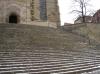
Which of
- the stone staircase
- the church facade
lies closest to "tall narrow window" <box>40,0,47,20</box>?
the church facade

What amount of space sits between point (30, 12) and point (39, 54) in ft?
73.9

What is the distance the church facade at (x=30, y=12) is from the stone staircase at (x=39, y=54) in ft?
34.9

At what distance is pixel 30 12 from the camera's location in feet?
134

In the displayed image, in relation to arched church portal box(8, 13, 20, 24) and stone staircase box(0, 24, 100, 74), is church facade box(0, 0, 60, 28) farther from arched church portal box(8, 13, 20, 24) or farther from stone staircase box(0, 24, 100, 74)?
stone staircase box(0, 24, 100, 74)

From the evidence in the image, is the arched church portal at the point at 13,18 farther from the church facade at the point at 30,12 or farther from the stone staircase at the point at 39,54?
the stone staircase at the point at 39,54

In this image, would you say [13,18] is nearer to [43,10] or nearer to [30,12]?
[30,12]

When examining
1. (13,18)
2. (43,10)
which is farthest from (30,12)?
(43,10)

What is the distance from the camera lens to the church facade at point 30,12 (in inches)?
1526

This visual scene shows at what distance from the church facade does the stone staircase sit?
418 inches

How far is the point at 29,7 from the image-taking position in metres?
40.8

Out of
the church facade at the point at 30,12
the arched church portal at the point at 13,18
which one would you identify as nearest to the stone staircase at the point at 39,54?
the church facade at the point at 30,12

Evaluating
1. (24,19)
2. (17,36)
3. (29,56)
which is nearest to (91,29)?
(24,19)

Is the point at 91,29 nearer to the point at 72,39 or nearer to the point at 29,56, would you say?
the point at 72,39

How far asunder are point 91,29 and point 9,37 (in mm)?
17076
